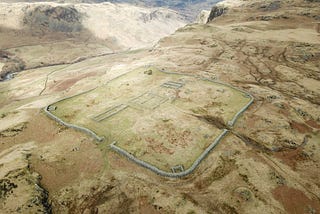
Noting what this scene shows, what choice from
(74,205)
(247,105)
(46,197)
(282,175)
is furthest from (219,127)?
(46,197)

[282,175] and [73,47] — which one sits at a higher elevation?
[282,175]

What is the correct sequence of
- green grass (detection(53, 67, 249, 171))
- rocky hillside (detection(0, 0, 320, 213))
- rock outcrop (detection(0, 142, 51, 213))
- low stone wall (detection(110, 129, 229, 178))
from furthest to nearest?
1. green grass (detection(53, 67, 249, 171))
2. low stone wall (detection(110, 129, 229, 178))
3. rocky hillside (detection(0, 0, 320, 213))
4. rock outcrop (detection(0, 142, 51, 213))

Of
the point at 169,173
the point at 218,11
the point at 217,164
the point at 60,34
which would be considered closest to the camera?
the point at 169,173

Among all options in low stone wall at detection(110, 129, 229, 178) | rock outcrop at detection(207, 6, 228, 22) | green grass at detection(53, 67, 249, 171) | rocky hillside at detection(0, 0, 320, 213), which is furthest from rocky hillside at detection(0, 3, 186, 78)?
low stone wall at detection(110, 129, 229, 178)

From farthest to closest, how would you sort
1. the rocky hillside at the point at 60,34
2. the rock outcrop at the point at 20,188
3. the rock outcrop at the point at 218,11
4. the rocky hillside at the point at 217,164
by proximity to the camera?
the rocky hillside at the point at 60,34 < the rock outcrop at the point at 218,11 < the rocky hillside at the point at 217,164 < the rock outcrop at the point at 20,188

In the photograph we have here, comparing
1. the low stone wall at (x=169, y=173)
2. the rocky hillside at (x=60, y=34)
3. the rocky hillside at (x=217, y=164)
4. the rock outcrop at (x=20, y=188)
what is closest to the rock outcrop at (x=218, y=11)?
the rocky hillside at (x=60, y=34)

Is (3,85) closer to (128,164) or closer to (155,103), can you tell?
(155,103)

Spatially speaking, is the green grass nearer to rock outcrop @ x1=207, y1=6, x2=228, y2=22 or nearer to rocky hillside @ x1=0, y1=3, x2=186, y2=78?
rock outcrop @ x1=207, y1=6, x2=228, y2=22

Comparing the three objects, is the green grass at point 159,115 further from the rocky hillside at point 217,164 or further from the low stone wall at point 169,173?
the rocky hillside at point 217,164

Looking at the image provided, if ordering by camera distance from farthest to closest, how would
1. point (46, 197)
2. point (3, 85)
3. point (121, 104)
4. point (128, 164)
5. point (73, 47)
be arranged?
point (73, 47) → point (3, 85) → point (121, 104) → point (128, 164) → point (46, 197)

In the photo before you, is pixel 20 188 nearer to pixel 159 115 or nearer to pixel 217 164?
pixel 159 115

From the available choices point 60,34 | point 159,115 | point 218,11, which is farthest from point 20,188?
point 60,34
